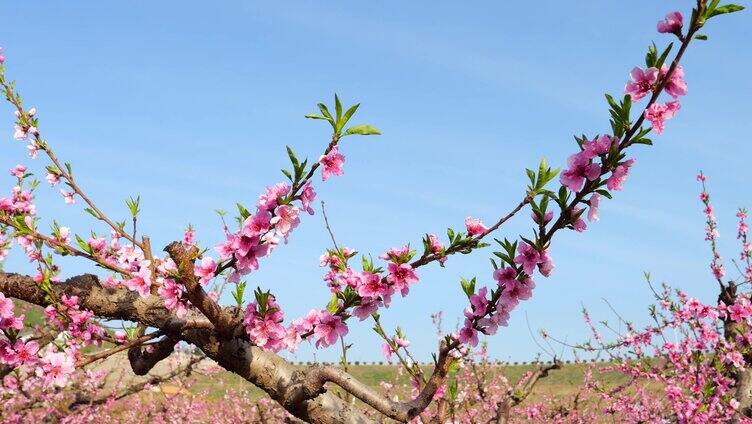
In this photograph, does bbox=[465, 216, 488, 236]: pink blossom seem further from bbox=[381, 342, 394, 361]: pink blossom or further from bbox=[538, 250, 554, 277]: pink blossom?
Answer: bbox=[381, 342, 394, 361]: pink blossom

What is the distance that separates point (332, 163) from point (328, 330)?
3.09 ft

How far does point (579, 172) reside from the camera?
279 cm

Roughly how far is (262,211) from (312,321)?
0.74 meters

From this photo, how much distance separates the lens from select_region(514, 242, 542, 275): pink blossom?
2.95 m

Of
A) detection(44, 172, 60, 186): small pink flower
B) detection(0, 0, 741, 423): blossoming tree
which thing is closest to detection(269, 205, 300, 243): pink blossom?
detection(0, 0, 741, 423): blossoming tree

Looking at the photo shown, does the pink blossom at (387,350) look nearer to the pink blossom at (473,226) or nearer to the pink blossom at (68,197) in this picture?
the pink blossom at (473,226)

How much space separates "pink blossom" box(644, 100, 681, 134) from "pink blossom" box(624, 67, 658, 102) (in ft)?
0.23

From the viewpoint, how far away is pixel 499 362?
14031mm

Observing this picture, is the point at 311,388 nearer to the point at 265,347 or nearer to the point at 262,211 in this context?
the point at 265,347

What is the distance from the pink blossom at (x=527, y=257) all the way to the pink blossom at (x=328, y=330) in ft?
3.37

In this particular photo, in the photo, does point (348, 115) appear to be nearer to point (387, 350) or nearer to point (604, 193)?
point (604, 193)

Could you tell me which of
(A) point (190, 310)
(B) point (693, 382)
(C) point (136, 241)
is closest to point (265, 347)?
(A) point (190, 310)

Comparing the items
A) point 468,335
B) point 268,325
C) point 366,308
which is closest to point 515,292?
point 468,335

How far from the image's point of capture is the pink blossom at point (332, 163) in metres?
3.08
